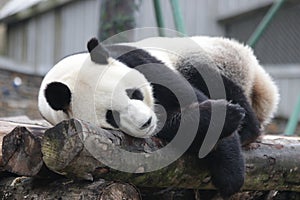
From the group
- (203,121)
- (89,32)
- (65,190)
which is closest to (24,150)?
(65,190)

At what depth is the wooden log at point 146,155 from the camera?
1.75m

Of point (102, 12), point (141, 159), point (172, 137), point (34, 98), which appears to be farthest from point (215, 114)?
point (34, 98)

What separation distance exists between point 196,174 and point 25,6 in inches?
320

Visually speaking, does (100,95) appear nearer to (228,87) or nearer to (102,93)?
(102,93)

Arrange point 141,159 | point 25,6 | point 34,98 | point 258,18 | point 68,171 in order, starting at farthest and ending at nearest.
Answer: point 25,6, point 258,18, point 34,98, point 141,159, point 68,171

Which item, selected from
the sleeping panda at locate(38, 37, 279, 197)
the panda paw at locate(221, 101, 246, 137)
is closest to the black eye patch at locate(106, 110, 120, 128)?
the sleeping panda at locate(38, 37, 279, 197)

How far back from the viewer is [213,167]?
7.23 ft

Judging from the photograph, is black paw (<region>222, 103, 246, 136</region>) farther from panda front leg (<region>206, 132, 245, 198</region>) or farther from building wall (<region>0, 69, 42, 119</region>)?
building wall (<region>0, 69, 42, 119</region>)

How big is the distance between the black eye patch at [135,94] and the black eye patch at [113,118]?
9cm

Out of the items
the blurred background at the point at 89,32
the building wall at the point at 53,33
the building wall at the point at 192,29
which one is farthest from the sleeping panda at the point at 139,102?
the building wall at the point at 53,33

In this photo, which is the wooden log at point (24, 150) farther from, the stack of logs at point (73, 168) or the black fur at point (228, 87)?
the black fur at point (228, 87)

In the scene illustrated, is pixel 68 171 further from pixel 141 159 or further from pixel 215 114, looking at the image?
pixel 215 114

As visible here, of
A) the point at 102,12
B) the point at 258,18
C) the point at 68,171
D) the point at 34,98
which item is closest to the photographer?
the point at 68,171

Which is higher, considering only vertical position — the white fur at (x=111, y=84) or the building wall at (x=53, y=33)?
the white fur at (x=111, y=84)
